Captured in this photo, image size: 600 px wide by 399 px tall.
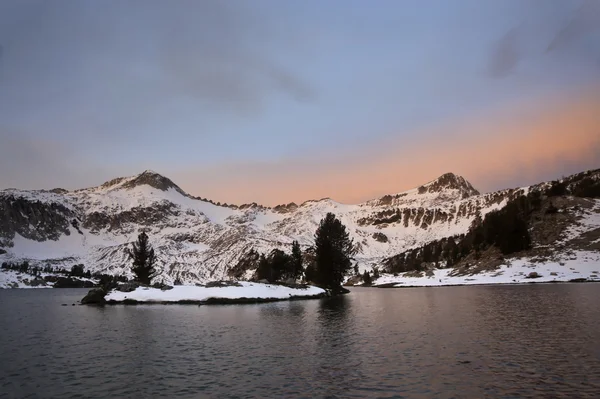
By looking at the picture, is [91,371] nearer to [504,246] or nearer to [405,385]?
[405,385]

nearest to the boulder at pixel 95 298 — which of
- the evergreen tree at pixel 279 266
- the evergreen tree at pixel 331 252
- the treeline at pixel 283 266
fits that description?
the evergreen tree at pixel 331 252

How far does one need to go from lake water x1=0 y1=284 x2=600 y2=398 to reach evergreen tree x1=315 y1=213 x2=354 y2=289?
229 ft

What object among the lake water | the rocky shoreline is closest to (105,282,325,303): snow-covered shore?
the rocky shoreline

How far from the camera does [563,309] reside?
45.6 m

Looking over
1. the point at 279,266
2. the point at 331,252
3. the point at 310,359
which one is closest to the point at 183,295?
the point at 331,252

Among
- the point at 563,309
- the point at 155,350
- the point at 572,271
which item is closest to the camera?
the point at 155,350

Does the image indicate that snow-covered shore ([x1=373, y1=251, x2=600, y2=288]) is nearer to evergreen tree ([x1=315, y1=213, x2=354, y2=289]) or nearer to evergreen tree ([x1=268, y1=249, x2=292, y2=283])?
evergreen tree ([x1=315, y1=213, x2=354, y2=289])

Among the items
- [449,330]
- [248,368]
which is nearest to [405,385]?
[248,368]

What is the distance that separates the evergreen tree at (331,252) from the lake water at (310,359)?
69.9 metres

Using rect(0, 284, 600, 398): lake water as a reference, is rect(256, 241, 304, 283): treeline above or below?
above

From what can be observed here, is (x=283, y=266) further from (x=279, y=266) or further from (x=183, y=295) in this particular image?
(x=183, y=295)

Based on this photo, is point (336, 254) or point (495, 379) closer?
point (495, 379)

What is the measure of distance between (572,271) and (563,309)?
115 meters

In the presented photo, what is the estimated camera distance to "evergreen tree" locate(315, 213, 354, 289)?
110m
